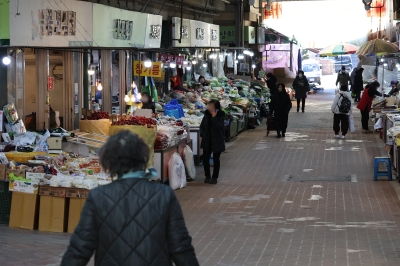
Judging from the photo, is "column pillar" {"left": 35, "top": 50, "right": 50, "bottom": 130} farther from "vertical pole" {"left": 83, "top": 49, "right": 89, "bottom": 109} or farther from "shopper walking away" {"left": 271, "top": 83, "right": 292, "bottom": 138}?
"shopper walking away" {"left": 271, "top": 83, "right": 292, "bottom": 138}

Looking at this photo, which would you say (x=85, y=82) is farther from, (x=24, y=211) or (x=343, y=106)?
(x=343, y=106)

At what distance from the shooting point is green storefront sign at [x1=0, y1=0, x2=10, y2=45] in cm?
1263

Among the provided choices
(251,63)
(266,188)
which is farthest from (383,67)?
(266,188)

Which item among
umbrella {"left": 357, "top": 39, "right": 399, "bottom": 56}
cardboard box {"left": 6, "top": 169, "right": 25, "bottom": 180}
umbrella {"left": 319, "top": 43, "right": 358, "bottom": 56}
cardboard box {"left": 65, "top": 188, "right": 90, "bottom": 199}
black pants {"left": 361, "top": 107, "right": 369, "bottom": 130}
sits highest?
umbrella {"left": 319, "top": 43, "right": 358, "bottom": 56}

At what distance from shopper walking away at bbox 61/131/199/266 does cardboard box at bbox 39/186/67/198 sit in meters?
6.51

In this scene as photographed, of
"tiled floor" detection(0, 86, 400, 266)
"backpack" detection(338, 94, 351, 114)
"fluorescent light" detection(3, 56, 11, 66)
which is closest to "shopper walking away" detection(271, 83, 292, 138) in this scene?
"backpack" detection(338, 94, 351, 114)

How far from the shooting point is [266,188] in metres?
15.4

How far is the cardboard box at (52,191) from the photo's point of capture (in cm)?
1115

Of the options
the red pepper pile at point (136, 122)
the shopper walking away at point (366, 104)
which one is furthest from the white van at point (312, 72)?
the red pepper pile at point (136, 122)

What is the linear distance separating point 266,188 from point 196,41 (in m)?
10.00

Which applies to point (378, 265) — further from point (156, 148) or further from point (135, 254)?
point (156, 148)

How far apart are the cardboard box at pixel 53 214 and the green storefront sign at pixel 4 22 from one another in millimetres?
2851

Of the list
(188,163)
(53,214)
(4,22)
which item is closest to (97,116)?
(188,163)

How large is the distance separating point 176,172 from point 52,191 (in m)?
4.30
